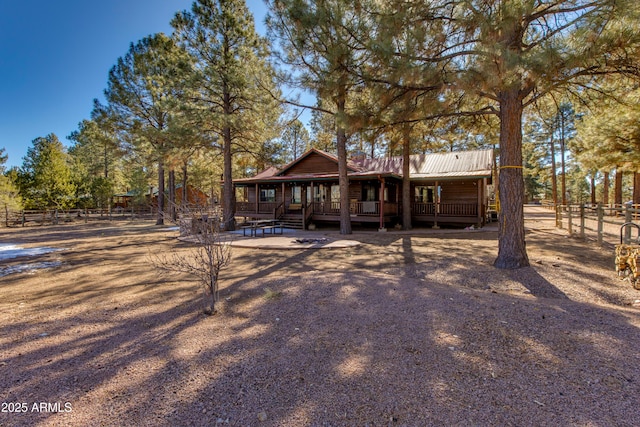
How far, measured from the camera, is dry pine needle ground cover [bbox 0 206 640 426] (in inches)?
85.2

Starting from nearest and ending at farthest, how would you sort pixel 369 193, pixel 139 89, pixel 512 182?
pixel 512 182 → pixel 369 193 → pixel 139 89

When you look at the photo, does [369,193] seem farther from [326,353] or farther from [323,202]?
[326,353]

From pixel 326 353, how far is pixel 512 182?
18.4 feet

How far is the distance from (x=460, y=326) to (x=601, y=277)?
4.49 m

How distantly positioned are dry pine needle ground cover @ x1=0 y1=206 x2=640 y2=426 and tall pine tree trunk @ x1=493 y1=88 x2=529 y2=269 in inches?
30.0

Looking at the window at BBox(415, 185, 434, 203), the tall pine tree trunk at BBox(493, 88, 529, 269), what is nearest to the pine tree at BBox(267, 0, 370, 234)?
the tall pine tree trunk at BBox(493, 88, 529, 269)

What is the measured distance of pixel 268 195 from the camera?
2059 centimetres

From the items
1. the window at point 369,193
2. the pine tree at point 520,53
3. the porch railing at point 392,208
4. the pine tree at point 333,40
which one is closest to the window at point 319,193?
the porch railing at point 392,208

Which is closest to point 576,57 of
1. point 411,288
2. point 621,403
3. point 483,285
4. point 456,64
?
point 456,64

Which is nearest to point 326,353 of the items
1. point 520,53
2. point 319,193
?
point 520,53

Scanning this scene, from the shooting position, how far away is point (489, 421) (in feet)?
6.61

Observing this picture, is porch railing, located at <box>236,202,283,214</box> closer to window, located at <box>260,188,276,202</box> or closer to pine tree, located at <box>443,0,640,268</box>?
window, located at <box>260,188,276,202</box>

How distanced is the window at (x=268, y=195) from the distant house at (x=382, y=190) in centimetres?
15

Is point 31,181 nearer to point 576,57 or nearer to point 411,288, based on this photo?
point 411,288
